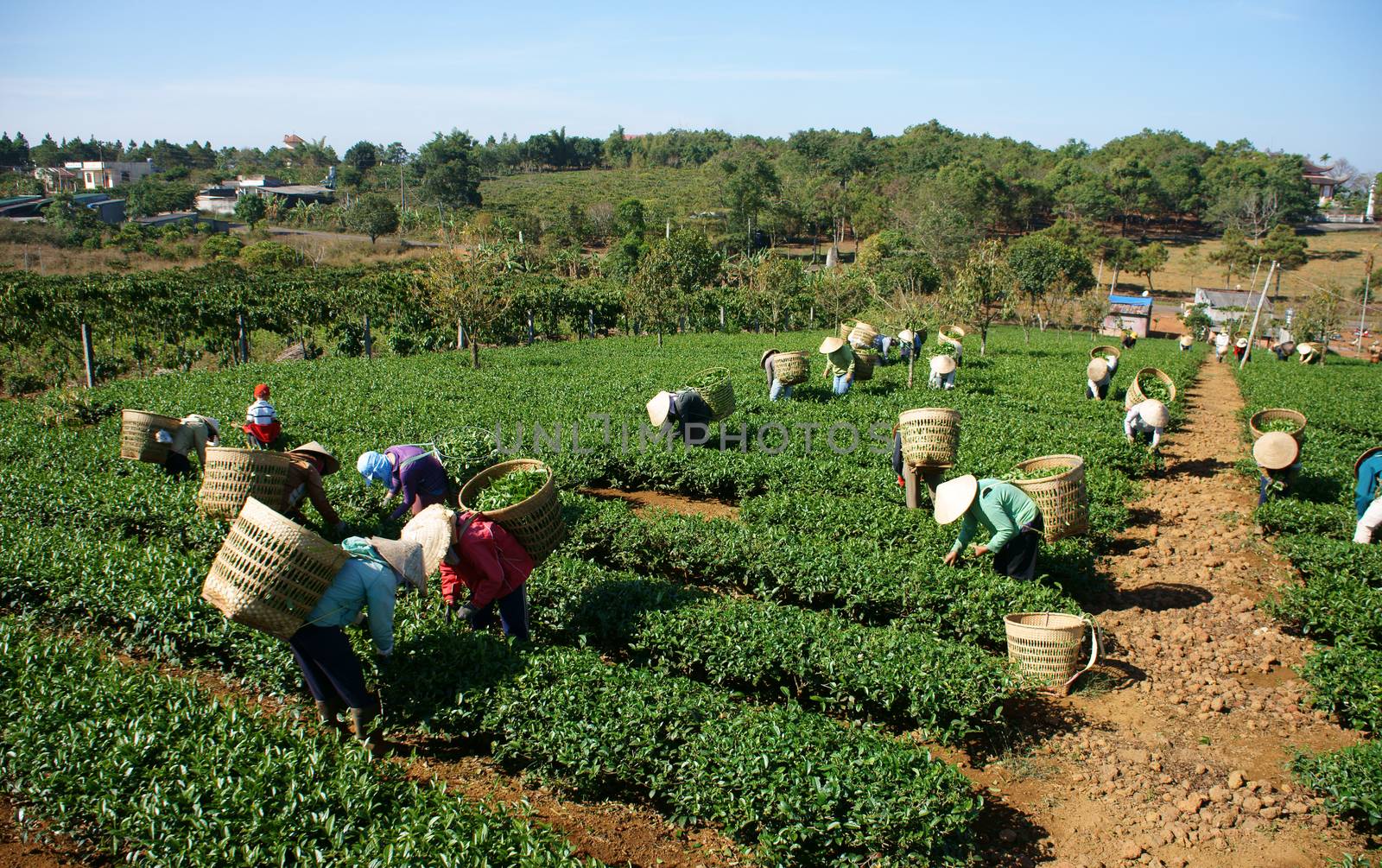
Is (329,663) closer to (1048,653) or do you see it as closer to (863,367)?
(1048,653)

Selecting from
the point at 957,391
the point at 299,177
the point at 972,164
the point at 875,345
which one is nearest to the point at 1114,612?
the point at 957,391

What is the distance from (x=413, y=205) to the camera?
70438 mm

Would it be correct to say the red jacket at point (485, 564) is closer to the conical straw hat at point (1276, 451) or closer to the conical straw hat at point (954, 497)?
the conical straw hat at point (954, 497)

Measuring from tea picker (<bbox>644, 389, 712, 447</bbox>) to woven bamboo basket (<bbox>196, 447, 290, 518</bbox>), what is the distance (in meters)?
4.97

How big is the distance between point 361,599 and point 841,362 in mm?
11344

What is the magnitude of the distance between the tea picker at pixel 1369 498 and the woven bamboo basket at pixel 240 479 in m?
10.2

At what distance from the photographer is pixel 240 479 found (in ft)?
24.2

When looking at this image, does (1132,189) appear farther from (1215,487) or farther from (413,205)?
(1215,487)

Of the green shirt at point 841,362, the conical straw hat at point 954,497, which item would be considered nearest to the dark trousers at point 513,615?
the conical straw hat at point 954,497

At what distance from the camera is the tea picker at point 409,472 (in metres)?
7.33

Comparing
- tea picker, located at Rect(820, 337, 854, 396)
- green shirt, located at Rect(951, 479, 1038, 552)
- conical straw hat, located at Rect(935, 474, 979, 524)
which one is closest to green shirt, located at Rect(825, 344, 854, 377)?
tea picker, located at Rect(820, 337, 854, 396)

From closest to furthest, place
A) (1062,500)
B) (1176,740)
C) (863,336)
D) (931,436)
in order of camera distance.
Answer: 1. (1176,740)
2. (1062,500)
3. (931,436)
4. (863,336)

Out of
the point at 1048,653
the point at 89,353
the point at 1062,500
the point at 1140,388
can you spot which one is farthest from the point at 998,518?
the point at 89,353

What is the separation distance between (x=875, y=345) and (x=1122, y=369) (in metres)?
6.83
